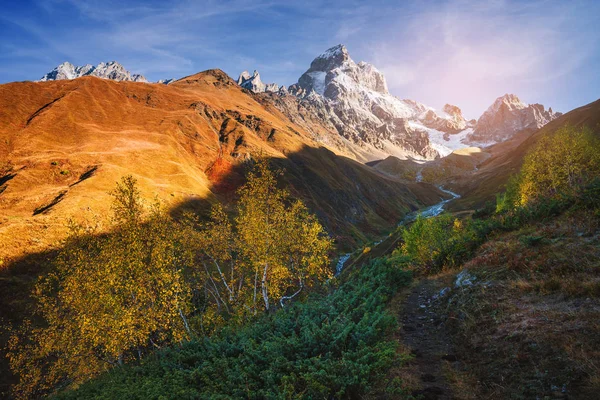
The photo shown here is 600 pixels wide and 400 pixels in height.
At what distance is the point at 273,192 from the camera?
31.0 m

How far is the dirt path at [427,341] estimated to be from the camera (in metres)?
10.3

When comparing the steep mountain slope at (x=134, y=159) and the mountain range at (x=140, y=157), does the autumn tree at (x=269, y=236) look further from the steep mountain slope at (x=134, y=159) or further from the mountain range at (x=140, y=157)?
→ the mountain range at (x=140, y=157)

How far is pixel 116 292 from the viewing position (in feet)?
79.4

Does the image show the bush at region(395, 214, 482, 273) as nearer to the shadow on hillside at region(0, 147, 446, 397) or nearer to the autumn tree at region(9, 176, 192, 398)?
the autumn tree at region(9, 176, 192, 398)

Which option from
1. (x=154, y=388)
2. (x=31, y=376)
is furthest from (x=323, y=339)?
(x=31, y=376)

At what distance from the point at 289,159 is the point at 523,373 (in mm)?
141600

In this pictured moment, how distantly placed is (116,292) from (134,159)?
8224cm

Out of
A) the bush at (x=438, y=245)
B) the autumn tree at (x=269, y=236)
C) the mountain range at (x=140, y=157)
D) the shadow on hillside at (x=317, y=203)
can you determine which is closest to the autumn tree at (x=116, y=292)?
the autumn tree at (x=269, y=236)

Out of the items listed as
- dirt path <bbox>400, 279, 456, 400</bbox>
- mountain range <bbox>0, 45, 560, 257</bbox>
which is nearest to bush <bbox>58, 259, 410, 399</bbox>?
dirt path <bbox>400, 279, 456, 400</bbox>

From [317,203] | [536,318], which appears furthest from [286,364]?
[317,203]

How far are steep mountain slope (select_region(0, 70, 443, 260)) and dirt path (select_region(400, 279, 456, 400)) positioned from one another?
2176 cm

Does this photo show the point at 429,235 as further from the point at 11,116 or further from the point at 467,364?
the point at 11,116

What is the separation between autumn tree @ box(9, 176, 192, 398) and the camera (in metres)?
22.6

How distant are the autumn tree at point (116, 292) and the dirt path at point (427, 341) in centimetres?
1840
